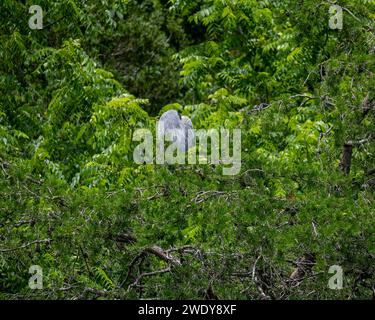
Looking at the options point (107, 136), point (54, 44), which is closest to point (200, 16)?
point (54, 44)

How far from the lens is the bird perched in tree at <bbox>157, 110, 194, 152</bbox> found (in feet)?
31.8

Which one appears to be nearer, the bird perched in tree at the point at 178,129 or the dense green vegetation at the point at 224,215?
the dense green vegetation at the point at 224,215

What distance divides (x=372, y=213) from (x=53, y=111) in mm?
5931

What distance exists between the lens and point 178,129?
10469mm

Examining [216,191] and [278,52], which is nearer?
[216,191]

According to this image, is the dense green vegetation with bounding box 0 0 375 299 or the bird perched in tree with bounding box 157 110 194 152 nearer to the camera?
the dense green vegetation with bounding box 0 0 375 299

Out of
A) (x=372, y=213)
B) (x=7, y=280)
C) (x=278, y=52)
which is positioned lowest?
(x=7, y=280)

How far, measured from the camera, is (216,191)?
646 centimetres

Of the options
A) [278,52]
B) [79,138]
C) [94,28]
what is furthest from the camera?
[278,52]

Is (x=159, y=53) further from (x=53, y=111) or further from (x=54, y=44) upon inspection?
(x=53, y=111)

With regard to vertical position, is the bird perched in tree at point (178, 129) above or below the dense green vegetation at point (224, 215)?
above

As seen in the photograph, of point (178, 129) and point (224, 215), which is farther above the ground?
point (178, 129)

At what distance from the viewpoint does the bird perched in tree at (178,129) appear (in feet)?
31.8

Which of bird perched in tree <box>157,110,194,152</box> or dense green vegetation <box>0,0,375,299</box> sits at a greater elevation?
bird perched in tree <box>157,110,194,152</box>
